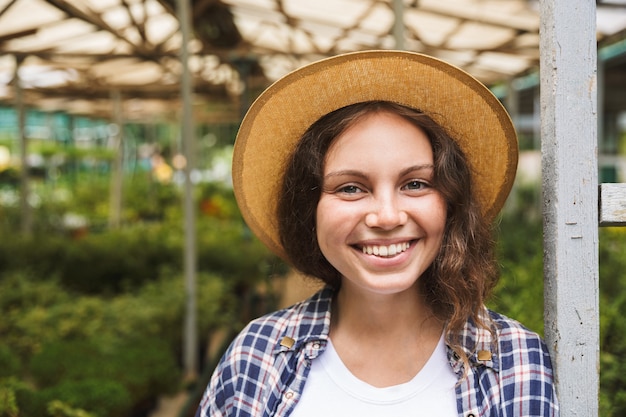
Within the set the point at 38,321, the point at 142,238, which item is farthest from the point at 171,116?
the point at 38,321

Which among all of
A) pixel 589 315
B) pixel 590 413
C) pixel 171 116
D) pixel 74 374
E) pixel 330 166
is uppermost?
pixel 171 116

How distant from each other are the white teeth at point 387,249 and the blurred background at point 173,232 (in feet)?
1.49

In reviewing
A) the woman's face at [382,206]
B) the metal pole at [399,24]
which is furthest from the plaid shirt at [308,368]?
the metal pole at [399,24]

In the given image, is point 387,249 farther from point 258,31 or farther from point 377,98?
point 258,31

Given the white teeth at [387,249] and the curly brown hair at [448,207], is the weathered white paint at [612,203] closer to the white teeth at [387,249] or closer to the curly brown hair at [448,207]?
the curly brown hair at [448,207]

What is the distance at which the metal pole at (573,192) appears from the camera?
107 centimetres

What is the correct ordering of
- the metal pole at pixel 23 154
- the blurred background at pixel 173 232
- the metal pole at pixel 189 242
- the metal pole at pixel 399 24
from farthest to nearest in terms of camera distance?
the metal pole at pixel 23 154 < the metal pole at pixel 189 242 < the blurred background at pixel 173 232 < the metal pole at pixel 399 24

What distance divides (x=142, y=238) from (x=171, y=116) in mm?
10915

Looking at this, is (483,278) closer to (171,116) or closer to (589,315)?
(589,315)

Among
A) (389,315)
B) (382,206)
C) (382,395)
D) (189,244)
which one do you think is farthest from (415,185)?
(189,244)

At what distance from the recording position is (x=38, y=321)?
3.69 m

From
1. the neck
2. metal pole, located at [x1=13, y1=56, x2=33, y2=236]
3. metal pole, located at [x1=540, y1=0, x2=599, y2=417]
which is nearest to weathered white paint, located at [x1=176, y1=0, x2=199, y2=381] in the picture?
the neck

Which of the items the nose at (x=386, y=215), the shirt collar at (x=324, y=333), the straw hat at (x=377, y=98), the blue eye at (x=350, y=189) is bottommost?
the shirt collar at (x=324, y=333)

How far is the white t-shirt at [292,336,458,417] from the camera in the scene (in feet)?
3.74
